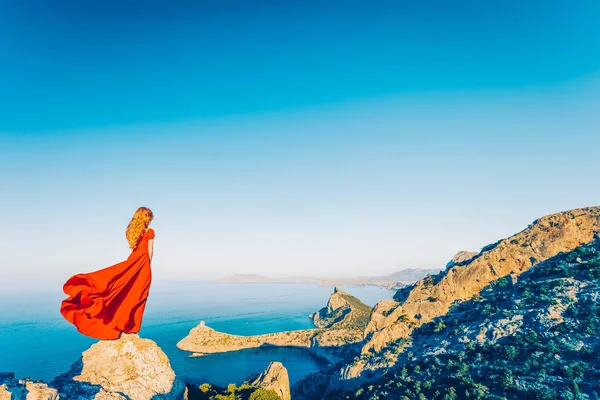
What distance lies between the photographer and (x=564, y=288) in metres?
33.2

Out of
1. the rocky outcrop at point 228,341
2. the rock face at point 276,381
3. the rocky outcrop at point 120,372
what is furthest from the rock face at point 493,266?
the rocky outcrop at point 228,341

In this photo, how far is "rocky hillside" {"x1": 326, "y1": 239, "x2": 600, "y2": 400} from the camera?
2573cm

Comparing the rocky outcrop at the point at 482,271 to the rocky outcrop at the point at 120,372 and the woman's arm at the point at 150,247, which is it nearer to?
the rocky outcrop at the point at 120,372

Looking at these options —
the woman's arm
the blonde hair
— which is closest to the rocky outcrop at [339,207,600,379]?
the woman's arm

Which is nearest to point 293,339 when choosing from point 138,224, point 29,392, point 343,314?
point 343,314

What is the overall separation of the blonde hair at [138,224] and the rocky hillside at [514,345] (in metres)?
30.6

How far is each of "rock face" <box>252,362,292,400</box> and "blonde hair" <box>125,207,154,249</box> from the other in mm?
35122

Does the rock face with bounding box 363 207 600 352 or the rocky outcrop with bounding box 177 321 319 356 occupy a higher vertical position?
the rock face with bounding box 363 207 600 352

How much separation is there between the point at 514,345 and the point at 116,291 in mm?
35406

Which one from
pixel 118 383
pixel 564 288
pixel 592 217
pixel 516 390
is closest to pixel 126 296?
pixel 118 383

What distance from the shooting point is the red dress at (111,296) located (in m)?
7.67

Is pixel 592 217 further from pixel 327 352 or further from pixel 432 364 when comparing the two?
pixel 327 352

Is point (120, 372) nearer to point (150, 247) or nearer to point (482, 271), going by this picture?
point (150, 247)

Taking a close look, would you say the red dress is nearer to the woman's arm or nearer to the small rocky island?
the woman's arm
